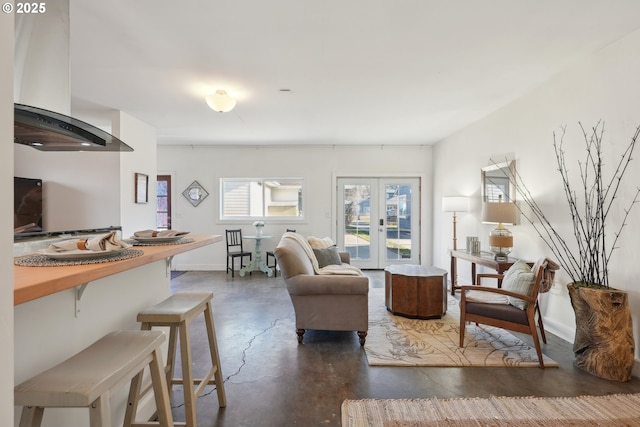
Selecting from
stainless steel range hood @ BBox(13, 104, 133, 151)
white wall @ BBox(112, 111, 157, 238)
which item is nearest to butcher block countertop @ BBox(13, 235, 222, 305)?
stainless steel range hood @ BBox(13, 104, 133, 151)

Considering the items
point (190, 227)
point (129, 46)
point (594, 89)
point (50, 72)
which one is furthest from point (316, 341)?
point (190, 227)

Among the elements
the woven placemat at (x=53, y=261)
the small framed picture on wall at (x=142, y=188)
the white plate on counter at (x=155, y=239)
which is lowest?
the woven placemat at (x=53, y=261)

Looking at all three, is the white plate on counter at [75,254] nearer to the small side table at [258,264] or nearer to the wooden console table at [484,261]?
the wooden console table at [484,261]

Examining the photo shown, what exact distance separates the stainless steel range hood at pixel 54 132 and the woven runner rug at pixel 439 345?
2.41 metres

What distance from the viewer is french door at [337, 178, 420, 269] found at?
6.09 m

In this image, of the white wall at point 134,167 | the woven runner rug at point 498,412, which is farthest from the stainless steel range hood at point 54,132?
the white wall at point 134,167

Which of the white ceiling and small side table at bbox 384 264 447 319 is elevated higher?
the white ceiling

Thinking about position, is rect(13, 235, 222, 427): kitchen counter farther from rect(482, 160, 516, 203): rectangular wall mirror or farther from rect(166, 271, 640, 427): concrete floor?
rect(482, 160, 516, 203): rectangular wall mirror

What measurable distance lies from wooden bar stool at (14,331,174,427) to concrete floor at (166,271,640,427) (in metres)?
0.91

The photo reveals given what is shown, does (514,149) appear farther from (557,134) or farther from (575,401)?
(575,401)

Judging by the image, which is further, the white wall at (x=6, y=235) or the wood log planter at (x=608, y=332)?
the wood log planter at (x=608, y=332)

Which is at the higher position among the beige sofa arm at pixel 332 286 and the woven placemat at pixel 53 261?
the woven placemat at pixel 53 261

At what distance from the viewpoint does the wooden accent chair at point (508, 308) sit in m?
2.37

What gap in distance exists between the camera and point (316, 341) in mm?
→ 2861
